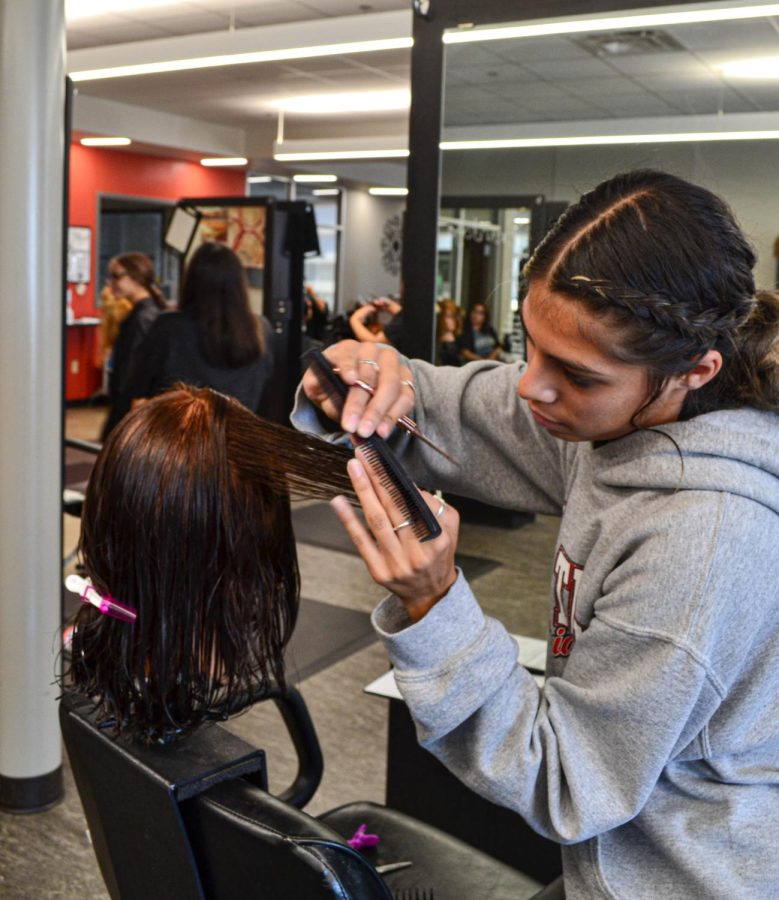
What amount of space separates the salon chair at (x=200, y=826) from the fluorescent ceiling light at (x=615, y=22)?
1479 mm

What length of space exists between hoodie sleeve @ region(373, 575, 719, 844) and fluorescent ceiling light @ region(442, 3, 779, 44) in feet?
4.42

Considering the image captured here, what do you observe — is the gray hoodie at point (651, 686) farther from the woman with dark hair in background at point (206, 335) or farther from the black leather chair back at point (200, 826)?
the woman with dark hair in background at point (206, 335)

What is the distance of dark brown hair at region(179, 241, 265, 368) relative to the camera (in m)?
4.06

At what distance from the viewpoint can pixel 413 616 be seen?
0.92 meters

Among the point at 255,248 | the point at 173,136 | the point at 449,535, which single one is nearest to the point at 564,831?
the point at 449,535

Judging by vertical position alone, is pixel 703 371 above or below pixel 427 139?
below

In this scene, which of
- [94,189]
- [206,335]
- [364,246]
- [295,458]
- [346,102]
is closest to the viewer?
[295,458]

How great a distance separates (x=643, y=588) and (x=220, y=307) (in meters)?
3.40

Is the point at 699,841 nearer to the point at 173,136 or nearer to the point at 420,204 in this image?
the point at 420,204

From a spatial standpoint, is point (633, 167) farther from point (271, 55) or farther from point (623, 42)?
point (271, 55)

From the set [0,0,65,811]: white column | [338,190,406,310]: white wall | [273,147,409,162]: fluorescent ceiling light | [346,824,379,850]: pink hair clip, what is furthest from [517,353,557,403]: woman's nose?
[338,190,406,310]: white wall

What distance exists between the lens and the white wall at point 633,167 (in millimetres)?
1850

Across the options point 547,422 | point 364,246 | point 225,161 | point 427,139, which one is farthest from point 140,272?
point 364,246

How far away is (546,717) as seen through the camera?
3.08 ft
